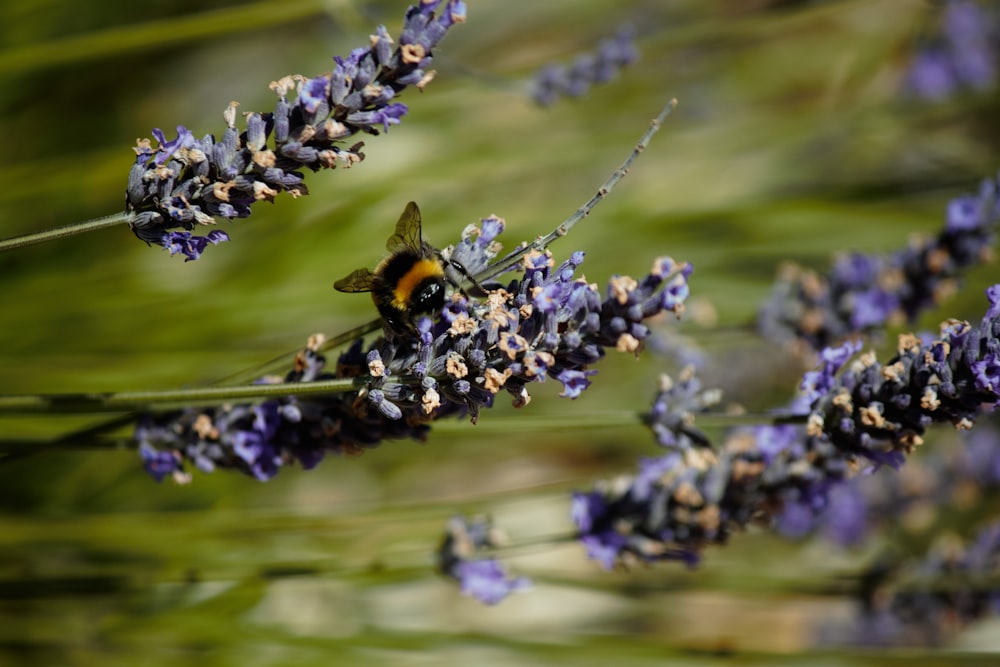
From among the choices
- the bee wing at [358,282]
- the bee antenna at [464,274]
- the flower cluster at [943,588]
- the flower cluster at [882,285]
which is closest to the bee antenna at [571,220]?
the bee antenna at [464,274]

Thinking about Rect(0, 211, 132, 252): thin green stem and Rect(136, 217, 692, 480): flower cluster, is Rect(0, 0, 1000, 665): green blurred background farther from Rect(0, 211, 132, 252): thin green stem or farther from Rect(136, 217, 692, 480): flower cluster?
Rect(0, 211, 132, 252): thin green stem

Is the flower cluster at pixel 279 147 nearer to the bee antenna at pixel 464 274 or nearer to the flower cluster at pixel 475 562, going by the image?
the bee antenna at pixel 464 274

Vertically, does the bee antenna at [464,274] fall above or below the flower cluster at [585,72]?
below

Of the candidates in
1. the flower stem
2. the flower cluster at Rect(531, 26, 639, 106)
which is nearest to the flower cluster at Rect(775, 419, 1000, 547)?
the flower cluster at Rect(531, 26, 639, 106)

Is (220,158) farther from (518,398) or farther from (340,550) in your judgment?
(340,550)

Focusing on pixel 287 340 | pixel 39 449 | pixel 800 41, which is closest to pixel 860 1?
pixel 800 41

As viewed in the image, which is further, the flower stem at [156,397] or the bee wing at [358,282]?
the bee wing at [358,282]

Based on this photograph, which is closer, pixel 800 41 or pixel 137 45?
pixel 137 45
